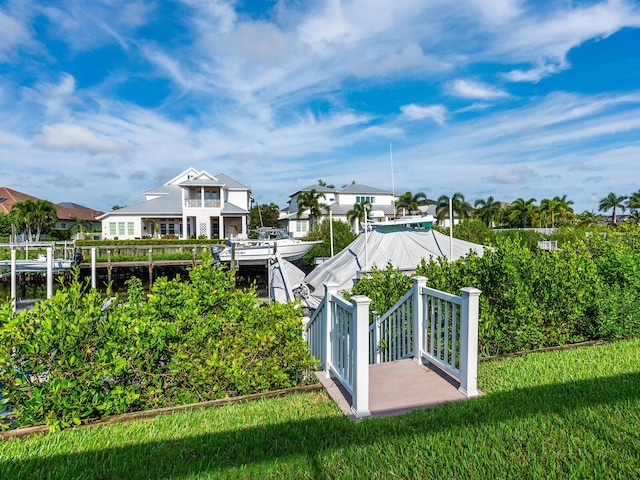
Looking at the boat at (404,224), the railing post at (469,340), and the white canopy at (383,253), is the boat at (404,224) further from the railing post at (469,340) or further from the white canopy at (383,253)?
the railing post at (469,340)

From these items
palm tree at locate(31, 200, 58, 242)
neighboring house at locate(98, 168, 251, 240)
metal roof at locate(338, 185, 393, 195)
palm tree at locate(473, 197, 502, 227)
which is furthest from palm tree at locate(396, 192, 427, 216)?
palm tree at locate(31, 200, 58, 242)

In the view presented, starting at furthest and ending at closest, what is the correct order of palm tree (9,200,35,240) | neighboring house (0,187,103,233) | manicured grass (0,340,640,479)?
neighboring house (0,187,103,233), palm tree (9,200,35,240), manicured grass (0,340,640,479)

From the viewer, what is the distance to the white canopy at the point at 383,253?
13.2 metres

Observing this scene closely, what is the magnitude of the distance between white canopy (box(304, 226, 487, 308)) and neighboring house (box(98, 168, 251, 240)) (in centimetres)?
2103

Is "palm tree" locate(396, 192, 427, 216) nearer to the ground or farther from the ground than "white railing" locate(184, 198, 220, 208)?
farther from the ground

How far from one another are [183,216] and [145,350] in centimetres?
3278

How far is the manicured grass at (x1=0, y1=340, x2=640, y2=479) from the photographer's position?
2572mm

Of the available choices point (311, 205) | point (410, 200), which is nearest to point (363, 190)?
point (410, 200)

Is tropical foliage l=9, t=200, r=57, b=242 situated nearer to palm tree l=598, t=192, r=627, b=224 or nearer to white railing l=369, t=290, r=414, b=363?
white railing l=369, t=290, r=414, b=363

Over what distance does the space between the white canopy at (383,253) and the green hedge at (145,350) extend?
332 inches

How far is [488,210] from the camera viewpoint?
56812 millimetres

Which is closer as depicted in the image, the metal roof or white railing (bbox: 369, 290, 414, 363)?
white railing (bbox: 369, 290, 414, 363)

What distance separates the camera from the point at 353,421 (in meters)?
3.38

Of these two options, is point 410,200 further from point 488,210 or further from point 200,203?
point 200,203
